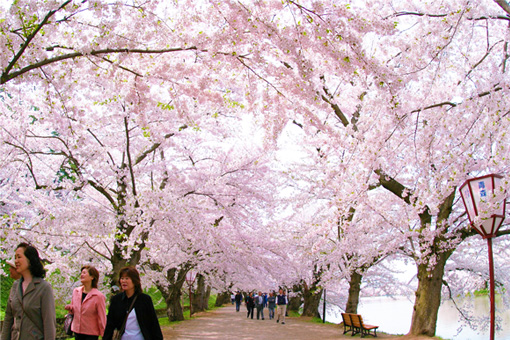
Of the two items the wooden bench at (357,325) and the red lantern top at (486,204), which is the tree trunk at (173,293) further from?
the red lantern top at (486,204)

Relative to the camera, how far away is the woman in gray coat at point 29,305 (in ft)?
10.8

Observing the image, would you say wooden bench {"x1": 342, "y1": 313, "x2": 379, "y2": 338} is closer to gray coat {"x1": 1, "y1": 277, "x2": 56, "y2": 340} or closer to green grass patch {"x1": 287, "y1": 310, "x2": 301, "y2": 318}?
gray coat {"x1": 1, "y1": 277, "x2": 56, "y2": 340}

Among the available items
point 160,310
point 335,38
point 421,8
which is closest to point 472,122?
point 421,8

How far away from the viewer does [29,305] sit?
330 centimetres

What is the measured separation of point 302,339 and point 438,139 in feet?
22.7

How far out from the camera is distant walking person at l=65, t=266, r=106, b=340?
4223 millimetres

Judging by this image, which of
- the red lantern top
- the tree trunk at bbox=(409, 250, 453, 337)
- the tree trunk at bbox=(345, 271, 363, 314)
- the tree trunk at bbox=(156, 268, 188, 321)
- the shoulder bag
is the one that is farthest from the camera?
the tree trunk at bbox=(156, 268, 188, 321)

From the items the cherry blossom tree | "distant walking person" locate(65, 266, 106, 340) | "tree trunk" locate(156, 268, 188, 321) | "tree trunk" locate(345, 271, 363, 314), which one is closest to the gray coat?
"distant walking person" locate(65, 266, 106, 340)

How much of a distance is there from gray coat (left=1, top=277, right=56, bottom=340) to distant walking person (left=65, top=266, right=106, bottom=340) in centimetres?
88

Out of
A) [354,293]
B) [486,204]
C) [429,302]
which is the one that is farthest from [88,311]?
[354,293]

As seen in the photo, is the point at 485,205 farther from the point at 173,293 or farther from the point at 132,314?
the point at 173,293

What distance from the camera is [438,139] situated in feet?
30.2

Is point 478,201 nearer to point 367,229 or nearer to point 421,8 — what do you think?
point 421,8

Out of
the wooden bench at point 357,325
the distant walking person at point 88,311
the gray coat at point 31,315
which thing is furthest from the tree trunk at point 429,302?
the gray coat at point 31,315
